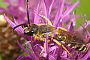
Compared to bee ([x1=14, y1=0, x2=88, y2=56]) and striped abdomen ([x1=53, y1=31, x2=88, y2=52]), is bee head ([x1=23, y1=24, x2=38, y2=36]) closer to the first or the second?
bee ([x1=14, y1=0, x2=88, y2=56])

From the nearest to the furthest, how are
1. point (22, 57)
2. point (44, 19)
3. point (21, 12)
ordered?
1. point (22, 57)
2. point (44, 19)
3. point (21, 12)

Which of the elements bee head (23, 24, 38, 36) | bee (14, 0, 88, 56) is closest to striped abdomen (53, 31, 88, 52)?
bee (14, 0, 88, 56)

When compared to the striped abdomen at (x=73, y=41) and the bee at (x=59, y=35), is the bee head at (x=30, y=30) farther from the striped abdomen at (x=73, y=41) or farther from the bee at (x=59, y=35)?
the striped abdomen at (x=73, y=41)

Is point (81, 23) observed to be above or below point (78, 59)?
above

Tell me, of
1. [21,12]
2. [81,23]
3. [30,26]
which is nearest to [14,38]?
[21,12]

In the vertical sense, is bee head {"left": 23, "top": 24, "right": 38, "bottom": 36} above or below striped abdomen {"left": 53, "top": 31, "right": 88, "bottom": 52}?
above

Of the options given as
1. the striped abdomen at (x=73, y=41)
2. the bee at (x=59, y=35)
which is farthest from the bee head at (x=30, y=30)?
the striped abdomen at (x=73, y=41)

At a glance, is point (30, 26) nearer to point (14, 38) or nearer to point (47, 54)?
point (47, 54)

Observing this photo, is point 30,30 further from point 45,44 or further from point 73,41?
point 73,41
